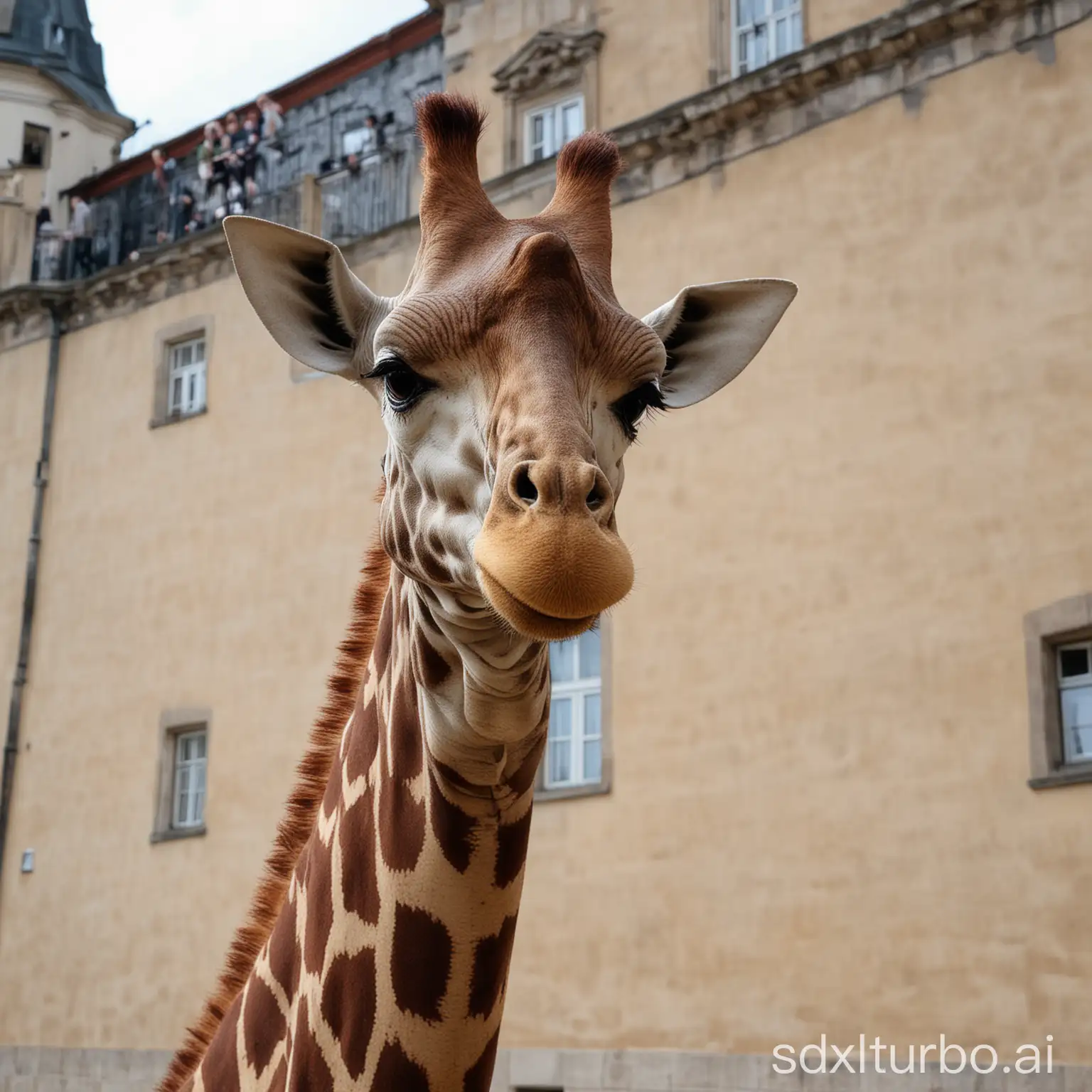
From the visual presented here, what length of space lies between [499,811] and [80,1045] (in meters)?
20.0

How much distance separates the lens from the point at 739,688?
53.6ft

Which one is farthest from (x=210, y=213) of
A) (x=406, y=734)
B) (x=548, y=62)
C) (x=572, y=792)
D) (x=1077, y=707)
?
(x=406, y=734)

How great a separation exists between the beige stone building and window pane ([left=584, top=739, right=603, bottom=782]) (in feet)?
0.18

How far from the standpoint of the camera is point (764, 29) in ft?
61.6

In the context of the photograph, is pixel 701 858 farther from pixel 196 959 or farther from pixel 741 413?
pixel 196 959

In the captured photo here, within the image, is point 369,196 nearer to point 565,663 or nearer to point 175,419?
point 175,419

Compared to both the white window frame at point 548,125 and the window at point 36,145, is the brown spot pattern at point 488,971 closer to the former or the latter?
the white window frame at point 548,125

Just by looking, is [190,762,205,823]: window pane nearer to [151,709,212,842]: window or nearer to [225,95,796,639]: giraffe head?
[151,709,212,842]: window

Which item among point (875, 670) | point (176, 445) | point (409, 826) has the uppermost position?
point (176, 445)

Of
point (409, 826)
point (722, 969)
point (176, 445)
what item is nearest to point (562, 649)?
point (722, 969)

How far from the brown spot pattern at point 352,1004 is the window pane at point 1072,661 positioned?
1143cm

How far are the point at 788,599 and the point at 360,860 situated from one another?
1231 cm

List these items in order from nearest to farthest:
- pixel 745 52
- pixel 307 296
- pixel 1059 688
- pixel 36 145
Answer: pixel 307 296, pixel 1059 688, pixel 745 52, pixel 36 145

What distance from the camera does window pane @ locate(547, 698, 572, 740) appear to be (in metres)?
18.1
